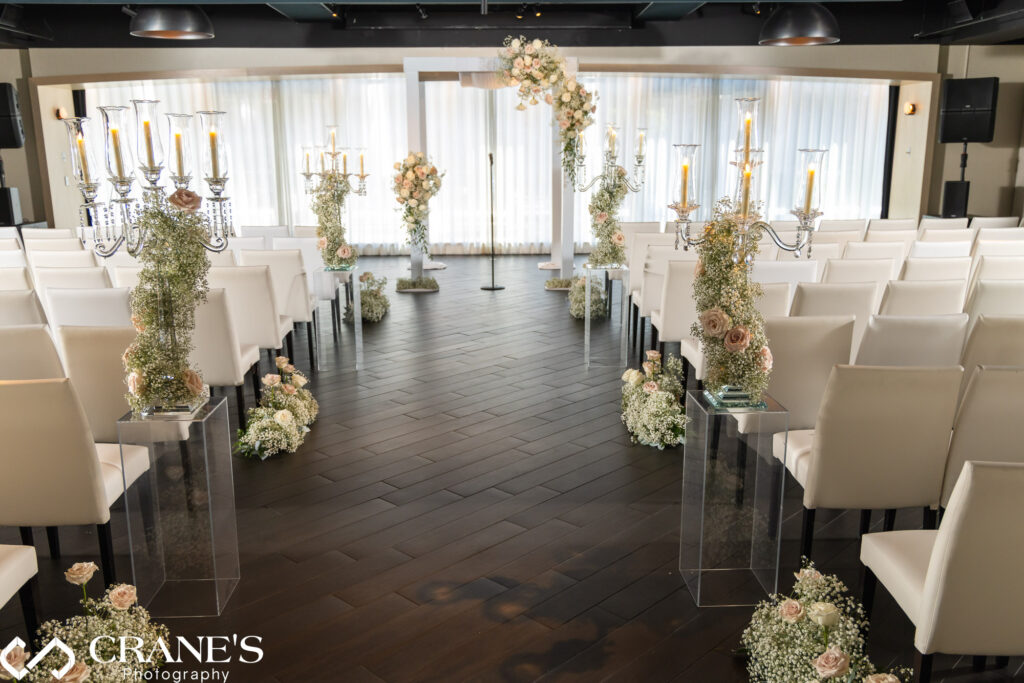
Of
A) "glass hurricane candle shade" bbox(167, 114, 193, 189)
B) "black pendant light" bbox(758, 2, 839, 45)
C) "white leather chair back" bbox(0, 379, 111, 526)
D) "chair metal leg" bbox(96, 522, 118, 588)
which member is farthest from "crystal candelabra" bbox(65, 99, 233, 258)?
"black pendant light" bbox(758, 2, 839, 45)

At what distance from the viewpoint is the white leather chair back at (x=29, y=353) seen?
3.49 metres

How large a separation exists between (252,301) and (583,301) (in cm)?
339

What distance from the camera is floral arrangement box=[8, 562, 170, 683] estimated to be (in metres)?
2.31

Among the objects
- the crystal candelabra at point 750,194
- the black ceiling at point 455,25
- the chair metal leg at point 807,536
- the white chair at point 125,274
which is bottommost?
the chair metal leg at point 807,536

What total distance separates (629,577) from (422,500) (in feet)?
3.65

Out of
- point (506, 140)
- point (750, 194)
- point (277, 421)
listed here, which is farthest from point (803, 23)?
point (506, 140)

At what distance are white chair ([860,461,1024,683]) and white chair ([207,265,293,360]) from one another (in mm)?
3912

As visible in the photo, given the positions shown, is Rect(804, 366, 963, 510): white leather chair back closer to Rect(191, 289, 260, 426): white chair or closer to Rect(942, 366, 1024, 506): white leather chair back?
Rect(942, 366, 1024, 506): white leather chair back

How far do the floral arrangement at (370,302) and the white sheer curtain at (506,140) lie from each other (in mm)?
4207

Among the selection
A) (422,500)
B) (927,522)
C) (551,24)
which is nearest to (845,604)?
(927,522)

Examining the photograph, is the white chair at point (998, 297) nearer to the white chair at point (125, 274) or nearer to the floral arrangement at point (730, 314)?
the floral arrangement at point (730, 314)

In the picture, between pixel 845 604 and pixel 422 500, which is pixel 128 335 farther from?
pixel 845 604

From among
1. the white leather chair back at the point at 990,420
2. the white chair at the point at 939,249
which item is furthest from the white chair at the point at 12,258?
the white chair at the point at 939,249

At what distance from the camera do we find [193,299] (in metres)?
3.05
